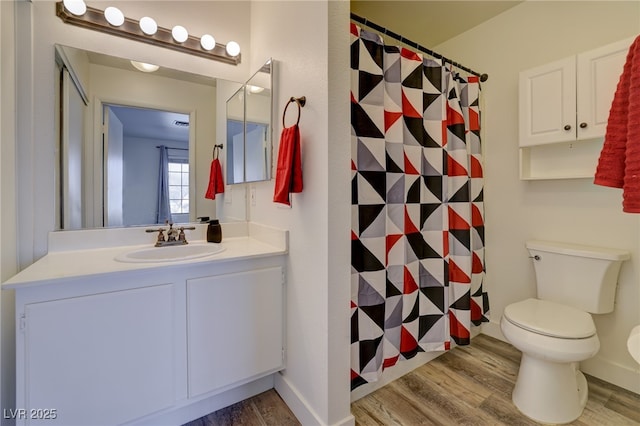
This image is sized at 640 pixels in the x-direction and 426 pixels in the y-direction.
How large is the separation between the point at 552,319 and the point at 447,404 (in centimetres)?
70

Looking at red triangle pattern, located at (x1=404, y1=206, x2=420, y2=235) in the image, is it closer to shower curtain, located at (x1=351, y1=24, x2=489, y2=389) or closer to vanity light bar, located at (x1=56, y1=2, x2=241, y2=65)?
shower curtain, located at (x1=351, y1=24, x2=489, y2=389)

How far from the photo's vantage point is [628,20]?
5.06 ft

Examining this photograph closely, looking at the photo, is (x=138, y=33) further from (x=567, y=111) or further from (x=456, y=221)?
(x=567, y=111)

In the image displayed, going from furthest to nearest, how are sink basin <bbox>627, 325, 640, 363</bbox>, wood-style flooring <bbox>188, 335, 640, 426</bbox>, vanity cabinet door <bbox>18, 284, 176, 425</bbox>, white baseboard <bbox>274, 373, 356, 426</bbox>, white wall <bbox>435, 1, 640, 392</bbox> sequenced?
white wall <bbox>435, 1, 640, 392</bbox>
wood-style flooring <bbox>188, 335, 640, 426</bbox>
white baseboard <bbox>274, 373, 356, 426</bbox>
vanity cabinet door <bbox>18, 284, 176, 425</bbox>
sink basin <bbox>627, 325, 640, 363</bbox>

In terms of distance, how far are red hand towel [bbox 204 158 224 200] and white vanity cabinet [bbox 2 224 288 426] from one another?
20.2 inches

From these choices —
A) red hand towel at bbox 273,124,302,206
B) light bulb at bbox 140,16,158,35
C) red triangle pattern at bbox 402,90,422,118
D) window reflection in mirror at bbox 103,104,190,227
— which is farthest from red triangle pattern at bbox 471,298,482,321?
light bulb at bbox 140,16,158,35

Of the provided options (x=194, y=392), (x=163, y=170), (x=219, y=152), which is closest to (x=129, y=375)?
(x=194, y=392)

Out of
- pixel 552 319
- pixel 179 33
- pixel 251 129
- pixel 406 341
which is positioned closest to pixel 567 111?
pixel 552 319

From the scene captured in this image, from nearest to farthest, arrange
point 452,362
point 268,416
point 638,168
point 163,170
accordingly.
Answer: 1. point 638,168
2. point 268,416
3. point 163,170
4. point 452,362

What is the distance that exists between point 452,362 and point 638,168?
144 centimetres

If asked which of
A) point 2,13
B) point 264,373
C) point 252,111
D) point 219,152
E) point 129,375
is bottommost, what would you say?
point 264,373

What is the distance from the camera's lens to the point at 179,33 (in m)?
1.65

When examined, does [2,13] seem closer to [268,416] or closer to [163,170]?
[163,170]

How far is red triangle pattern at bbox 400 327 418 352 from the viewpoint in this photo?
Result: 1.61 metres
